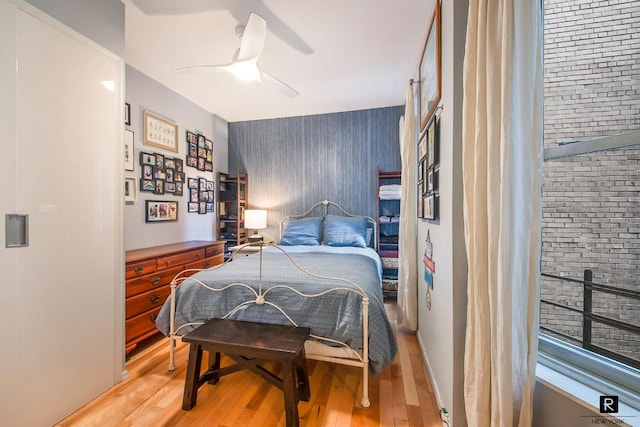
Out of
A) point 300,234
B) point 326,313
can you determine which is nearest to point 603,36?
point 326,313

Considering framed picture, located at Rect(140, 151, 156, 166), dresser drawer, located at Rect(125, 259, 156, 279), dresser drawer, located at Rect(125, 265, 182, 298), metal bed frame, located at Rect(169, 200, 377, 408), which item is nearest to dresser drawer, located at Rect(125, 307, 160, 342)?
dresser drawer, located at Rect(125, 265, 182, 298)

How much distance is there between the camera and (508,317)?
0.88 m

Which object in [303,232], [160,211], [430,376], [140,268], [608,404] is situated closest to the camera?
[608,404]

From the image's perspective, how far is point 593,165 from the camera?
97 centimetres

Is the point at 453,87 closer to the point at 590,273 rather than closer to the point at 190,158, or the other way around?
the point at 590,273

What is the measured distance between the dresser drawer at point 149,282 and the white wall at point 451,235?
92.3 inches

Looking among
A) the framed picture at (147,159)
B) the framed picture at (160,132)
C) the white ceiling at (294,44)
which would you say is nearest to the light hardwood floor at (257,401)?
the framed picture at (147,159)

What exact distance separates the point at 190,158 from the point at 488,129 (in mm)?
3504

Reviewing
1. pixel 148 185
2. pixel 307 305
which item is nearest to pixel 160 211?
pixel 148 185

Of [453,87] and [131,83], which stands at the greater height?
[131,83]

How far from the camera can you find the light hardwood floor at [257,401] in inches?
58.2

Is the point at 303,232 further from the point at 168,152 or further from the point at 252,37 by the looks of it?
the point at 252,37

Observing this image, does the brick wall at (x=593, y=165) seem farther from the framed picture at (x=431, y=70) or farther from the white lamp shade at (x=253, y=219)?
the white lamp shade at (x=253, y=219)

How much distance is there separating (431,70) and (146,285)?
2882mm
